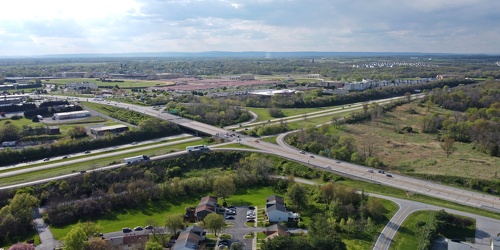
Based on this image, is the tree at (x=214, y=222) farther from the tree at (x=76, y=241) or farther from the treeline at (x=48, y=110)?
the treeline at (x=48, y=110)

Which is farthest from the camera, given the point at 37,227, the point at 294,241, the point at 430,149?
the point at 430,149

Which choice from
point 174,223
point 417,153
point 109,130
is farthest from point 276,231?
point 109,130

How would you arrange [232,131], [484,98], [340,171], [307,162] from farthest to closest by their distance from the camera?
[484,98] → [232,131] → [307,162] → [340,171]

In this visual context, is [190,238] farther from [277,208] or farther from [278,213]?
[277,208]

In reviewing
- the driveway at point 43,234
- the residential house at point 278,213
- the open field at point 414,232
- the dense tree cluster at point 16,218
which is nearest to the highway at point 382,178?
the open field at point 414,232

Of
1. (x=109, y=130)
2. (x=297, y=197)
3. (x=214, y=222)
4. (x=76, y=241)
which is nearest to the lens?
(x=76, y=241)

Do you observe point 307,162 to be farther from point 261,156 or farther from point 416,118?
point 416,118

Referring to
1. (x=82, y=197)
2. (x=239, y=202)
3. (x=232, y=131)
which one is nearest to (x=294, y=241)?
(x=239, y=202)
